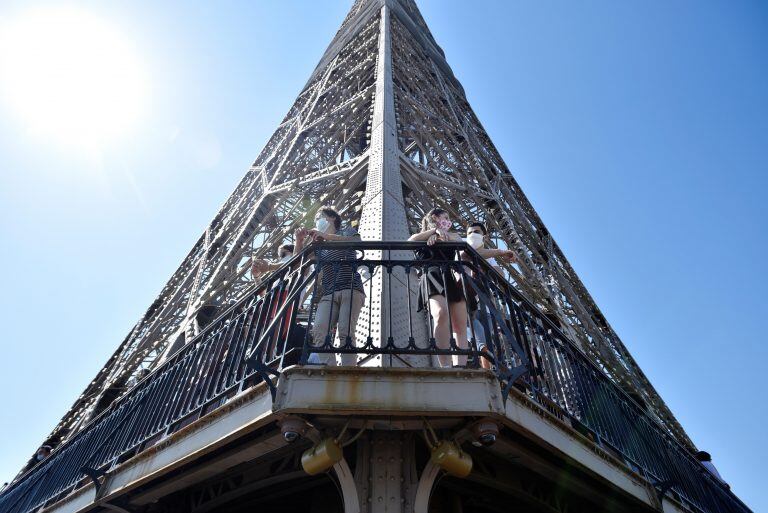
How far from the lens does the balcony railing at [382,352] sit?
3.09m

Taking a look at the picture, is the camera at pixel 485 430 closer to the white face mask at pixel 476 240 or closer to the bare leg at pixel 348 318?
the bare leg at pixel 348 318

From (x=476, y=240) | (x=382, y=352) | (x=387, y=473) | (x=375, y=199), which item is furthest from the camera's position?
(x=375, y=199)

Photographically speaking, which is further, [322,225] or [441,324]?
[322,225]

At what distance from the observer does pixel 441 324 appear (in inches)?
133

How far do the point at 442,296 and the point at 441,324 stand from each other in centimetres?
20

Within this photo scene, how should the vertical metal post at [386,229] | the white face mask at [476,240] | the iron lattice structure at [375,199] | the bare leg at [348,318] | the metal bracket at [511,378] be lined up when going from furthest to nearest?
1. the iron lattice structure at [375,199]
2. the white face mask at [476,240]
3. the vertical metal post at [386,229]
4. the bare leg at [348,318]
5. the metal bracket at [511,378]

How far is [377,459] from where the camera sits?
106 inches

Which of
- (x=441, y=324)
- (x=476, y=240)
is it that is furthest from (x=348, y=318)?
(x=476, y=240)

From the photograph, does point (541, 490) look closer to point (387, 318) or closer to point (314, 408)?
point (387, 318)

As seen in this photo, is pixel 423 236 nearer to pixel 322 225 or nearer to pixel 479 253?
pixel 479 253

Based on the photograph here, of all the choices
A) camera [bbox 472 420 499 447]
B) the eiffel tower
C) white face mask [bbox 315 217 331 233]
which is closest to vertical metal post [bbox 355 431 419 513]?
the eiffel tower

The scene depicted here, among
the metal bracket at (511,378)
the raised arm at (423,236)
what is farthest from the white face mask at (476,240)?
the metal bracket at (511,378)

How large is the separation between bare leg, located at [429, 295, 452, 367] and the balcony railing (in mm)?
17

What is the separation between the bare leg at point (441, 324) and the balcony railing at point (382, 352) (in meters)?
0.02
